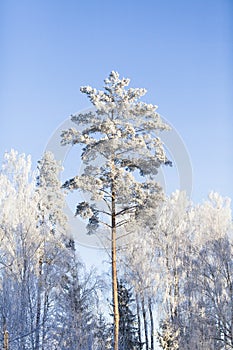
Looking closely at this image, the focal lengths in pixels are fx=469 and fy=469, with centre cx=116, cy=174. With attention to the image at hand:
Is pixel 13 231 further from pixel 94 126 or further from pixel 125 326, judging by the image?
pixel 125 326

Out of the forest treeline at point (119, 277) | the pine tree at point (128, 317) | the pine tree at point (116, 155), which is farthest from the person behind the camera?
the pine tree at point (128, 317)

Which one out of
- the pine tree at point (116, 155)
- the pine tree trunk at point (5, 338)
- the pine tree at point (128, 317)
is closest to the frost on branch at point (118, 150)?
the pine tree at point (116, 155)

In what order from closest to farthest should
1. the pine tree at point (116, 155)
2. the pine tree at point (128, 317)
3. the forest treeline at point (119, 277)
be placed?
the pine tree at point (116, 155)
the forest treeline at point (119, 277)
the pine tree at point (128, 317)

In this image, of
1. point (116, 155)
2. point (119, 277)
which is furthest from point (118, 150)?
point (119, 277)

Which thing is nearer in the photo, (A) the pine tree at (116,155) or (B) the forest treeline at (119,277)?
(A) the pine tree at (116,155)

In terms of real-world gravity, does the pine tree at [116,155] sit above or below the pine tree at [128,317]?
above

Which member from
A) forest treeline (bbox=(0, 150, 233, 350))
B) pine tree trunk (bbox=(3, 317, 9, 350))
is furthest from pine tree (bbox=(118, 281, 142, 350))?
pine tree trunk (bbox=(3, 317, 9, 350))

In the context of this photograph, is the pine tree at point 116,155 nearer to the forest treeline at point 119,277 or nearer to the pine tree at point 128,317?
the forest treeline at point 119,277

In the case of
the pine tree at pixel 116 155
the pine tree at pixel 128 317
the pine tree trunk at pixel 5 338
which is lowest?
the pine tree trunk at pixel 5 338

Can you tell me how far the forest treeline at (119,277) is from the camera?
18.1 m

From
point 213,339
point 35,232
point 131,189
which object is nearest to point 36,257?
point 35,232

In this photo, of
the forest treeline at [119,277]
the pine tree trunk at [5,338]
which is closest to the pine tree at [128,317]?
the forest treeline at [119,277]

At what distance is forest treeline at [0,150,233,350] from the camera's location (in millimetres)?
18125

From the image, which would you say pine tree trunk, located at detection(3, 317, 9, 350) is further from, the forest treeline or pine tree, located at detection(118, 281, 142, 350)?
pine tree, located at detection(118, 281, 142, 350)
